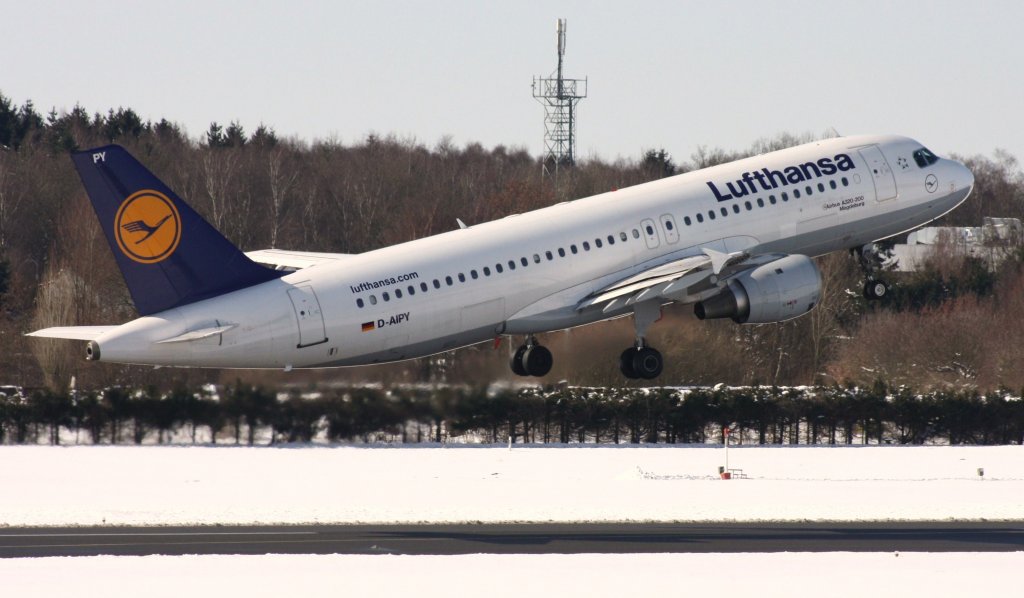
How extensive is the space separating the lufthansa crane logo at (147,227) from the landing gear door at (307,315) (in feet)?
11.5

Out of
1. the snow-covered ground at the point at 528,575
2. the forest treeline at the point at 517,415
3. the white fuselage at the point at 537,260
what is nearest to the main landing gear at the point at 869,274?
the white fuselage at the point at 537,260

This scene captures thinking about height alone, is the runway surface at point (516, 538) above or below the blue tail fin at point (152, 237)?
below

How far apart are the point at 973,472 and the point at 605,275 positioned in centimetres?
1581

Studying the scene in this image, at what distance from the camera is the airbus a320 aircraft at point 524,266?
1893 inches

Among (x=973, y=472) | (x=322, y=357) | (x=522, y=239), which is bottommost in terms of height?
(x=973, y=472)

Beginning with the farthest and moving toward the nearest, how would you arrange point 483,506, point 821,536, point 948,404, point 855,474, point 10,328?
1. point 10,328
2. point 948,404
3. point 855,474
4. point 483,506
5. point 821,536

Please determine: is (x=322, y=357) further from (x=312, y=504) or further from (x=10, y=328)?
(x=10, y=328)

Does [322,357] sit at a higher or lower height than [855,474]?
higher

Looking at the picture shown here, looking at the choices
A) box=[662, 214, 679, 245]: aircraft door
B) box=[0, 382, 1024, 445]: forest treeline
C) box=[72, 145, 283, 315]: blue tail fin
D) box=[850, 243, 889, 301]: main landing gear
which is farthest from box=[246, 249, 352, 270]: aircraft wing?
box=[850, 243, 889, 301]: main landing gear

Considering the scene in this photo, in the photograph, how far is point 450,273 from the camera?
167ft

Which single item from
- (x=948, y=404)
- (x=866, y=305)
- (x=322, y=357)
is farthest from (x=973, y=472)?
(x=866, y=305)

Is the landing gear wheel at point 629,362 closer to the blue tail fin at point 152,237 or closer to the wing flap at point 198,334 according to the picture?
the blue tail fin at point 152,237

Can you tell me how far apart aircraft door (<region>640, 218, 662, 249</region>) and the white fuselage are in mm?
42

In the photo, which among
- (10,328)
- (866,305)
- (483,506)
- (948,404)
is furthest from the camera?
(866,305)
